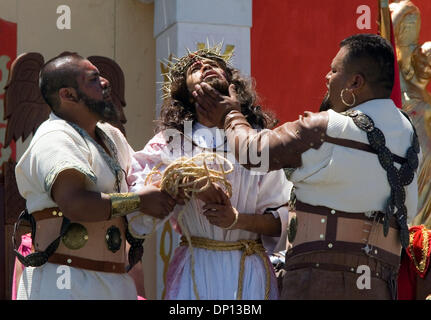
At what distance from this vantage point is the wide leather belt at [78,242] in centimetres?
412

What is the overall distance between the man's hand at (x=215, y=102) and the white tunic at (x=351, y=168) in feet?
1.83

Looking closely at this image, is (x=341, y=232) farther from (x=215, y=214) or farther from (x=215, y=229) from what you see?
(x=215, y=229)

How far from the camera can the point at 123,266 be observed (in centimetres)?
432

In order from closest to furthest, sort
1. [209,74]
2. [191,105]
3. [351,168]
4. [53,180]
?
[351,168] < [53,180] < [209,74] < [191,105]

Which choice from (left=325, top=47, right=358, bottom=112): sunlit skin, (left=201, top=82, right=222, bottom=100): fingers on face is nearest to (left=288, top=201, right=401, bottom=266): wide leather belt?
(left=325, top=47, right=358, bottom=112): sunlit skin

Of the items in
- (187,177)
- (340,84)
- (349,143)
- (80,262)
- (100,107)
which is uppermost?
(340,84)

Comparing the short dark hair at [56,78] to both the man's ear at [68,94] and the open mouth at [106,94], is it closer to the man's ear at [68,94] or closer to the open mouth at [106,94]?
the man's ear at [68,94]

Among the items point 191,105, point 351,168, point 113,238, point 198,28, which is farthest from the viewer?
point 198,28

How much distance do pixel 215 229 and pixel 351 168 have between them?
909 mm

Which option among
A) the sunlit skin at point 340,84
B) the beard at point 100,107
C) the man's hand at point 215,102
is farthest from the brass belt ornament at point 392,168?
the beard at point 100,107

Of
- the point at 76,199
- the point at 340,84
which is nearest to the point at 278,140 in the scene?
the point at 340,84

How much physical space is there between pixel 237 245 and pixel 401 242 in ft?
2.77

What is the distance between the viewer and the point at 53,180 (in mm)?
3977
